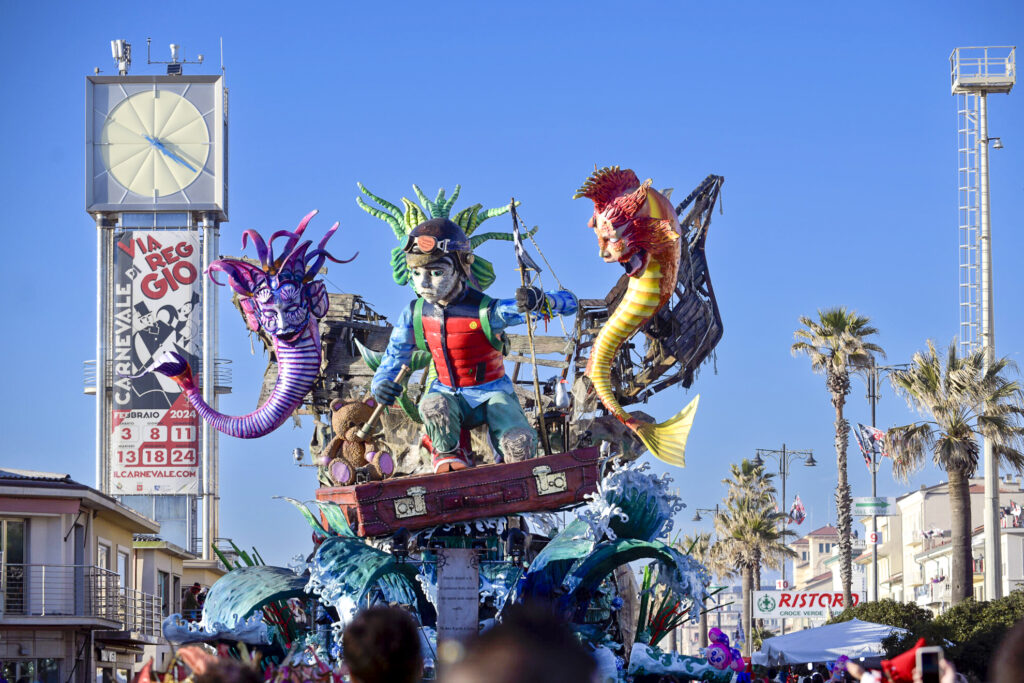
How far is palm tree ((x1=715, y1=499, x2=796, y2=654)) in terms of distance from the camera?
5778cm

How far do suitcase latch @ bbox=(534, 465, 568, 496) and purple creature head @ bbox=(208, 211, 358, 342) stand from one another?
3314 mm

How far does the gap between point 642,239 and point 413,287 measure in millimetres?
2648

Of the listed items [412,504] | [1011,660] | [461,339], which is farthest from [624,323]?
[1011,660]

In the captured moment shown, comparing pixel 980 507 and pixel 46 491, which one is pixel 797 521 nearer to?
pixel 980 507

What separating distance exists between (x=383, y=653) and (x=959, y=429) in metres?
27.7

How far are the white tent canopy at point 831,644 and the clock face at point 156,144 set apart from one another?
28687 mm

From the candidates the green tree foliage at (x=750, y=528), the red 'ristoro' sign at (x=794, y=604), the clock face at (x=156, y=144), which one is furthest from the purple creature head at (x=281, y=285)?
the green tree foliage at (x=750, y=528)

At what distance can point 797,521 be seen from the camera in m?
55.5

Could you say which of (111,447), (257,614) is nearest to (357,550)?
(257,614)

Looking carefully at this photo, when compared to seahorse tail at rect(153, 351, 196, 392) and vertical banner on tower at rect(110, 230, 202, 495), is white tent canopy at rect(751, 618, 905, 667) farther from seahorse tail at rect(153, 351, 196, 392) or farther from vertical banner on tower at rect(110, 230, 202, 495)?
vertical banner on tower at rect(110, 230, 202, 495)

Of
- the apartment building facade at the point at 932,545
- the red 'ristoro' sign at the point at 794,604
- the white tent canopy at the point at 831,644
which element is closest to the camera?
the white tent canopy at the point at 831,644

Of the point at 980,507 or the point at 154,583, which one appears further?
the point at 980,507

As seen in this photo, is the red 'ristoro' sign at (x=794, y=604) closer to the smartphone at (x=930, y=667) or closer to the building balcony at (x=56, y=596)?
the building balcony at (x=56, y=596)

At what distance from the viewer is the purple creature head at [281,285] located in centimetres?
1700
